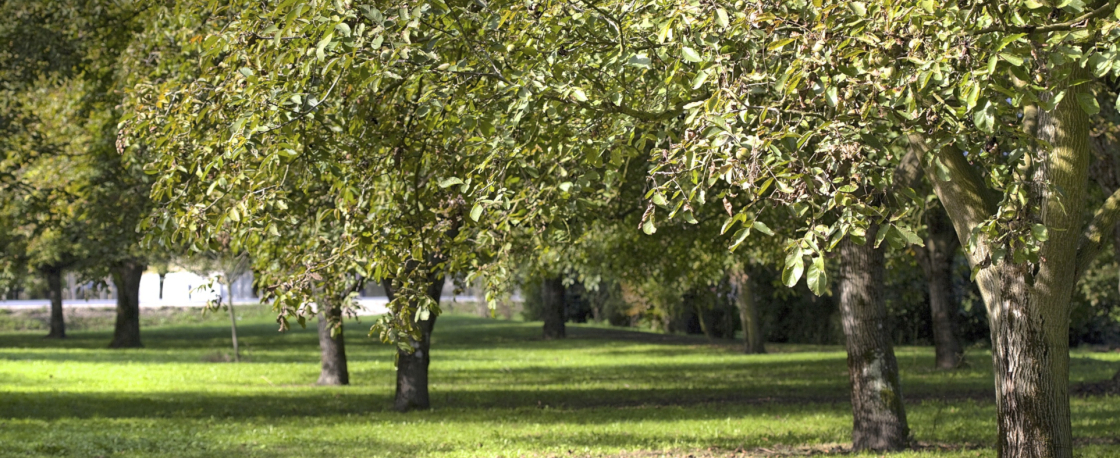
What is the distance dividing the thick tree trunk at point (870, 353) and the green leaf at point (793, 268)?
6538mm

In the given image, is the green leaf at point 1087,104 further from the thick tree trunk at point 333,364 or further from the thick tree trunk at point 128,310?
the thick tree trunk at point 128,310

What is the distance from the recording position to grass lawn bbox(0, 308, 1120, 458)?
11.8 meters

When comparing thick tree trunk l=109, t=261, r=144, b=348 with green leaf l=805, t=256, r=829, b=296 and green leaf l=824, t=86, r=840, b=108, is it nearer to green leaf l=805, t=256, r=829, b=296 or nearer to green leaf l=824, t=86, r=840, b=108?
green leaf l=824, t=86, r=840, b=108

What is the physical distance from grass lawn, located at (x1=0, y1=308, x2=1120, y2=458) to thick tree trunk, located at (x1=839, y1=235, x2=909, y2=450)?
43cm

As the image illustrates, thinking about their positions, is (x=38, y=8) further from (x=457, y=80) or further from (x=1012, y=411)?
(x=1012, y=411)

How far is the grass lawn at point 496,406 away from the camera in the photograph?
38.9ft

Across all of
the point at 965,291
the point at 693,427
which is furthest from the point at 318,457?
the point at 965,291

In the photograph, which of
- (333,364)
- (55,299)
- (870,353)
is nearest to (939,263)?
(870,353)

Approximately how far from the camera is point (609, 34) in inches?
240

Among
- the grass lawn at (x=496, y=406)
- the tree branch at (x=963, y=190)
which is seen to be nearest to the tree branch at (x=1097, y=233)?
the tree branch at (x=963, y=190)

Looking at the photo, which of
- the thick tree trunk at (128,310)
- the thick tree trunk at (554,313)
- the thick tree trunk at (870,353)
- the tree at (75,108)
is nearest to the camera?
the thick tree trunk at (870,353)

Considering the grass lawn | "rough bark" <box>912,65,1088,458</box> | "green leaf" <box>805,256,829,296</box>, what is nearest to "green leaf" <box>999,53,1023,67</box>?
"green leaf" <box>805,256,829,296</box>

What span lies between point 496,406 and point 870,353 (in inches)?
310

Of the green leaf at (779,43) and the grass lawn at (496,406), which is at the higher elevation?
the green leaf at (779,43)
